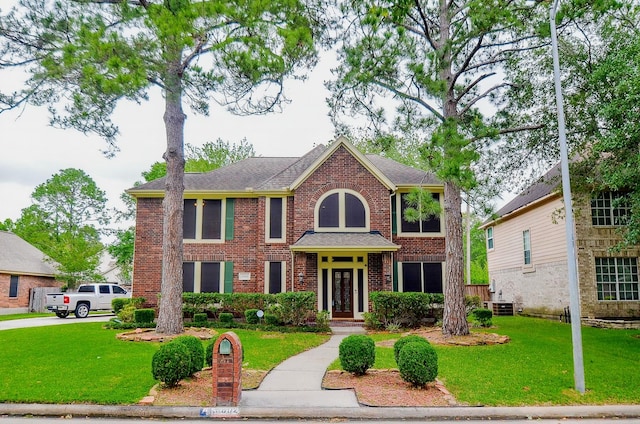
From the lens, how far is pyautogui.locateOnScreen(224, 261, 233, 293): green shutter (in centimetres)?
1856

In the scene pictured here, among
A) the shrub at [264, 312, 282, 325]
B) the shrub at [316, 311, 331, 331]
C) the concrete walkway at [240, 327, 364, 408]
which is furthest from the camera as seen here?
the shrub at [264, 312, 282, 325]

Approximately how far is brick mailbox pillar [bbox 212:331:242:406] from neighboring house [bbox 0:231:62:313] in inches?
979

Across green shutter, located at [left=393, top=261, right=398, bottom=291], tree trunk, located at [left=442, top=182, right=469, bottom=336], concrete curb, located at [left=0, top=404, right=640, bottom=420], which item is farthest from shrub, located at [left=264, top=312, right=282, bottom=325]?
concrete curb, located at [left=0, top=404, right=640, bottom=420]

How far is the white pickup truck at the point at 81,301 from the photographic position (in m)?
21.6

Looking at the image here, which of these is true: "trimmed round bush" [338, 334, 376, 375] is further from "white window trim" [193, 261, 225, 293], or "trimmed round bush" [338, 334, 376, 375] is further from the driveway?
the driveway

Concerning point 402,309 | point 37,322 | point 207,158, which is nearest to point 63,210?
point 207,158

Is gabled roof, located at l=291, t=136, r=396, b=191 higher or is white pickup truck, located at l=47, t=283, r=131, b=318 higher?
gabled roof, located at l=291, t=136, r=396, b=191

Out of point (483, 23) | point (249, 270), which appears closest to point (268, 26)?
point (483, 23)

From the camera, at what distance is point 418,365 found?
734cm

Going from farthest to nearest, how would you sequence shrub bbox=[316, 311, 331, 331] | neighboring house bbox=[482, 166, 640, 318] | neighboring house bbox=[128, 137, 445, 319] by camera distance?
1. neighboring house bbox=[128, 137, 445, 319]
2. neighboring house bbox=[482, 166, 640, 318]
3. shrub bbox=[316, 311, 331, 331]

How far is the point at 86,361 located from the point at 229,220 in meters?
10.2

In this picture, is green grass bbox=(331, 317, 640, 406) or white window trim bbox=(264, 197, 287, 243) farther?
white window trim bbox=(264, 197, 287, 243)

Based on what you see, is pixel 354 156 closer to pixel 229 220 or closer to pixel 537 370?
pixel 229 220

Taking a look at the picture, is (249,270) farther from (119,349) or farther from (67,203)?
(67,203)
